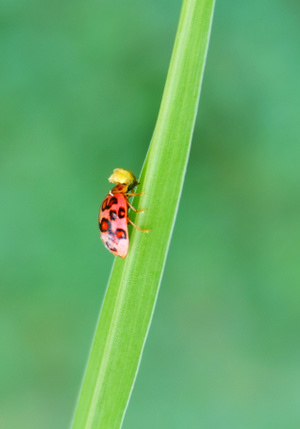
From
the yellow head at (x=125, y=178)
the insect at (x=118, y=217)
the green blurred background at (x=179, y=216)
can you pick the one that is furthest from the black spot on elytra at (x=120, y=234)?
the green blurred background at (x=179, y=216)

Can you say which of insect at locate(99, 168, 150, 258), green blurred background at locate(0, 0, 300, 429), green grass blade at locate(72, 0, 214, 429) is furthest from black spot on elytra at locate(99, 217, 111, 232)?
green blurred background at locate(0, 0, 300, 429)

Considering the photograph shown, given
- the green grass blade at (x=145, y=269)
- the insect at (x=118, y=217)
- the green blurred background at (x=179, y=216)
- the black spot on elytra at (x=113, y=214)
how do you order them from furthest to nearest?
the green blurred background at (x=179, y=216) < the black spot on elytra at (x=113, y=214) < the insect at (x=118, y=217) < the green grass blade at (x=145, y=269)

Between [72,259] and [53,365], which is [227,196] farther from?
[53,365]

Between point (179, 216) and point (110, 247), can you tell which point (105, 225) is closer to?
point (110, 247)

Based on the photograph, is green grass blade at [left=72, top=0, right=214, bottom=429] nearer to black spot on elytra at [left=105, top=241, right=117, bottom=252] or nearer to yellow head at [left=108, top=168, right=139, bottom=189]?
black spot on elytra at [left=105, top=241, right=117, bottom=252]

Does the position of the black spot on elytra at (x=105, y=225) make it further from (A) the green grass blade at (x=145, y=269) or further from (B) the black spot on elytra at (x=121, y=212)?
(A) the green grass blade at (x=145, y=269)

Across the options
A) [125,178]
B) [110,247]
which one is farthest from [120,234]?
[125,178]
